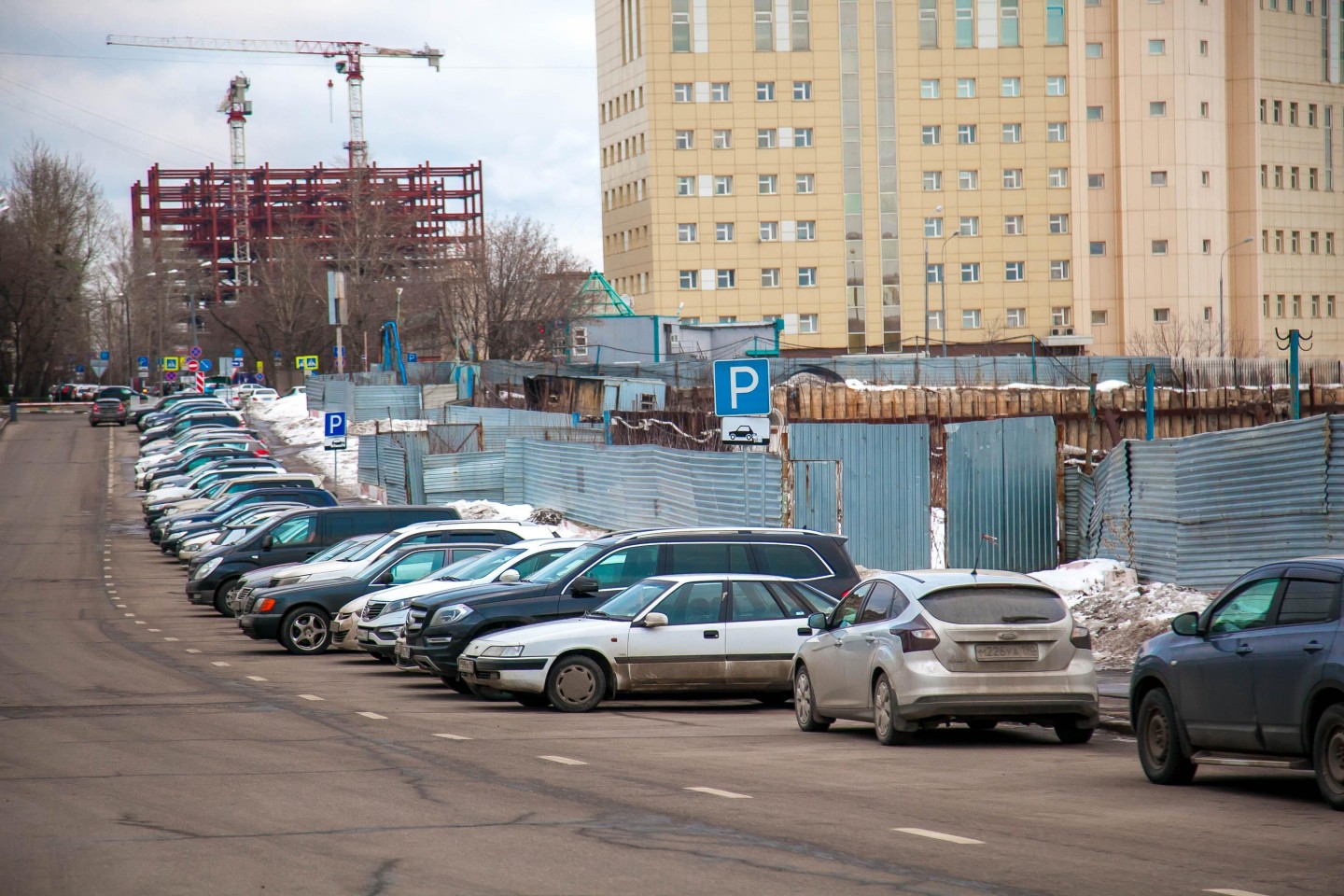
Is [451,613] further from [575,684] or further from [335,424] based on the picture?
[335,424]

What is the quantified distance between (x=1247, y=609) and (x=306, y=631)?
14867 millimetres

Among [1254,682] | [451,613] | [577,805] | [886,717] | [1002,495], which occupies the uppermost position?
[1002,495]

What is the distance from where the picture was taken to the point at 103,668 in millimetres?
19453

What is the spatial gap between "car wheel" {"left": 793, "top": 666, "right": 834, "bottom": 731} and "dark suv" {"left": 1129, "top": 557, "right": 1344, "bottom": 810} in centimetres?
362

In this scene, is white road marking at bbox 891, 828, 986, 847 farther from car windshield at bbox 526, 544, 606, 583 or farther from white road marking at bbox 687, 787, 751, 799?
car windshield at bbox 526, 544, 606, 583

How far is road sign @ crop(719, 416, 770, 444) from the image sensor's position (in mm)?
20375

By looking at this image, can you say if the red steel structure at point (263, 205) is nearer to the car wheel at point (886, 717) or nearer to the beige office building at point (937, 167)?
the beige office building at point (937, 167)

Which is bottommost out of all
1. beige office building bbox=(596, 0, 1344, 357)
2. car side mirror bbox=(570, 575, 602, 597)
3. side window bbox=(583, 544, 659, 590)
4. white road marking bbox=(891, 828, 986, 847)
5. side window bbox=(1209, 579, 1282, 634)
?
white road marking bbox=(891, 828, 986, 847)

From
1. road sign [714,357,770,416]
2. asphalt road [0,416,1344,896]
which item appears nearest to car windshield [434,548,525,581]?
asphalt road [0,416,1344,896]

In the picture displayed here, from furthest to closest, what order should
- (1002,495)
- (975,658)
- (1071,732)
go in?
(1002,495) < (1071,732) < (975,658)

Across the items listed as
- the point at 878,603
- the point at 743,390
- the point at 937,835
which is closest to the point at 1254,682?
the point at 937,835

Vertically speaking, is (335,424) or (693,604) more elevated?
(335,424)

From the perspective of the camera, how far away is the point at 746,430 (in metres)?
20.4

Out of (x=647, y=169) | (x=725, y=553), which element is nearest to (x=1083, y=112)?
(x=647, y=169)
